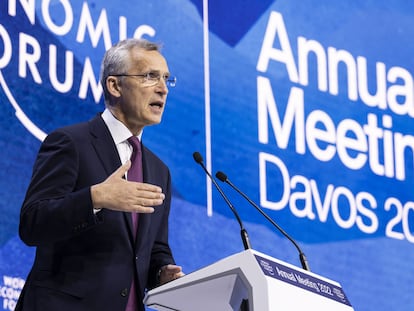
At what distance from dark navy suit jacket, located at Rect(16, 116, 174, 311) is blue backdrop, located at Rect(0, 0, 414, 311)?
0.74 meters

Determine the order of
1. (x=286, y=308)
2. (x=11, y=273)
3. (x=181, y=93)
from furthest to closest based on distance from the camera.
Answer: (x=181, y=93), (x=11, y=273), (x=286, y=308)

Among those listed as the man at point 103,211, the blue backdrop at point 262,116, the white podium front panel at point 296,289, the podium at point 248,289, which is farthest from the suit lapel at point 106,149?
the blue backdrop at point 262,116

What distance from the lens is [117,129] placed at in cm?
331

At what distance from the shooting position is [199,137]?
4426mm

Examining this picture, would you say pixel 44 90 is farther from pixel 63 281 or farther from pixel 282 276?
pixel 282 276

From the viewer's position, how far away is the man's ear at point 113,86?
11.1 feet

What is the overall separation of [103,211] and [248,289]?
65 centimetres

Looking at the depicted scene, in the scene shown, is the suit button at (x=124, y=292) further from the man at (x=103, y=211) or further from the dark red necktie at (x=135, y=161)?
the dark red necktie at (x=135, y=161)

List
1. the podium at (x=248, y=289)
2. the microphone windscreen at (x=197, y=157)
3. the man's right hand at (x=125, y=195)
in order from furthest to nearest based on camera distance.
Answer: the microphone windscreen at (x=197, y=157) < the man's right hand at (x=125, y=195) < the podium at (x=248, y=289)

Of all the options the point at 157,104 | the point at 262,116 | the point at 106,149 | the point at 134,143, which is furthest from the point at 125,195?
the point at 262,116

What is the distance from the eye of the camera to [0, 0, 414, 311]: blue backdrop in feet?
13.0

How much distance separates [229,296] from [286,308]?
0.23 meters

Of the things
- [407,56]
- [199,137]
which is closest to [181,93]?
[199,137]

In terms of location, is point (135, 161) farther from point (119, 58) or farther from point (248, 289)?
point (248, 289)
